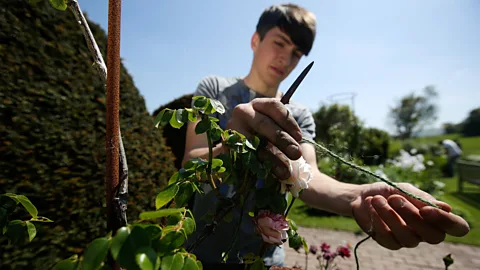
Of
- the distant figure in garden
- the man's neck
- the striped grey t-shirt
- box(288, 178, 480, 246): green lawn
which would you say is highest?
the man's neck

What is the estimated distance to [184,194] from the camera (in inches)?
22.9

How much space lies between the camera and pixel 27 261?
1.75 metres

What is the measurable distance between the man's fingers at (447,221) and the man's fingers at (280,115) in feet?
1.63

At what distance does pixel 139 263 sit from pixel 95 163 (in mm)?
1996

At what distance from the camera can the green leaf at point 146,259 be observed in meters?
0.32

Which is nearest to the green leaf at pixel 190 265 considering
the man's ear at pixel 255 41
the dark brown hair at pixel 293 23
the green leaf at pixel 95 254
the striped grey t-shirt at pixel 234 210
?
the green leaf at pixel 95 254

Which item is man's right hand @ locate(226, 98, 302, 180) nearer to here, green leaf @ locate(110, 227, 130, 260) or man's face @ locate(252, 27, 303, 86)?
green leaf @ locate(110, 227, 130, 260)

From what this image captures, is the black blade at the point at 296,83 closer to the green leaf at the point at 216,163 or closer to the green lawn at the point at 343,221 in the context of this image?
the green leaf at the point at 216,163

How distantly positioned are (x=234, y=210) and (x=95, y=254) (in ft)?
4.28

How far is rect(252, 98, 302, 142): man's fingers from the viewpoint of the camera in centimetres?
66

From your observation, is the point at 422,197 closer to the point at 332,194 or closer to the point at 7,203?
the point at 332,194

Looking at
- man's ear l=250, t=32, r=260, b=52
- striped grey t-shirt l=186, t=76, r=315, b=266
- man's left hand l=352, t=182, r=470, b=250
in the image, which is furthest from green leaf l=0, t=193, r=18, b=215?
man's ear l=250, t=32, r=260, b=52

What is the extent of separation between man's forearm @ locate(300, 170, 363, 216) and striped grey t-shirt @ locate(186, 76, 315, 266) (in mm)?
298

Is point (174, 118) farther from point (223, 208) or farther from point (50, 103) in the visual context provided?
point (50, 103)
